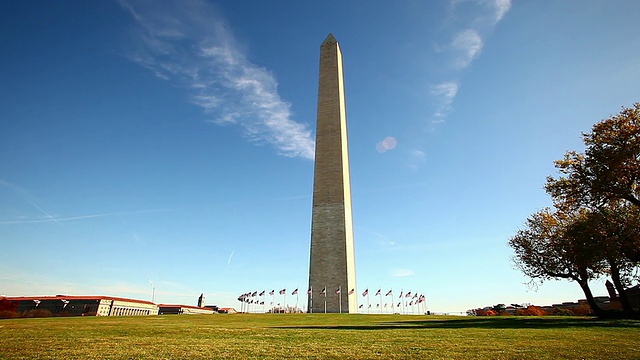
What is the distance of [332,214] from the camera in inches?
1564

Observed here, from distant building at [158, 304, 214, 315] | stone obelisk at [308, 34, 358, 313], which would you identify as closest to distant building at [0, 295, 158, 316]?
distant building at [158, 304, 214, 315]

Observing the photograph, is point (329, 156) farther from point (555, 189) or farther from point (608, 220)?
point (608, 220)

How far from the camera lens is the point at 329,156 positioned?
4150cm

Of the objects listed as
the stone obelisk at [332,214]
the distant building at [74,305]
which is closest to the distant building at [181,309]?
the distant building at [74,305]

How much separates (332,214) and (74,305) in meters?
52.6

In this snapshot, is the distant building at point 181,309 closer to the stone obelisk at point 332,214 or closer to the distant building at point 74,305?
the distant building at point 74,305

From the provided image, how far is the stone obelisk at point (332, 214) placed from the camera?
125ft

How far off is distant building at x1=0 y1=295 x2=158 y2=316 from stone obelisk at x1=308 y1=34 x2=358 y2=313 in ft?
143

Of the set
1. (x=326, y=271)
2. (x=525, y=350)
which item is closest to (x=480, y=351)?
(x=525, y=350)

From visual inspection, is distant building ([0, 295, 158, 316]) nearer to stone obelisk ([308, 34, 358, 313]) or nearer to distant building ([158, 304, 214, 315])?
distant building ([158, 304, 214, 315])

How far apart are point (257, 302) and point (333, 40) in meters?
36.1

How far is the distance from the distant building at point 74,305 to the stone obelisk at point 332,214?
43.5 meters

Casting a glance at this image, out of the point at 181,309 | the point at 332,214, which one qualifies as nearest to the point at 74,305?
the point at 181,309

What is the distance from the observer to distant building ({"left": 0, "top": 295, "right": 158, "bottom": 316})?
61000mm
